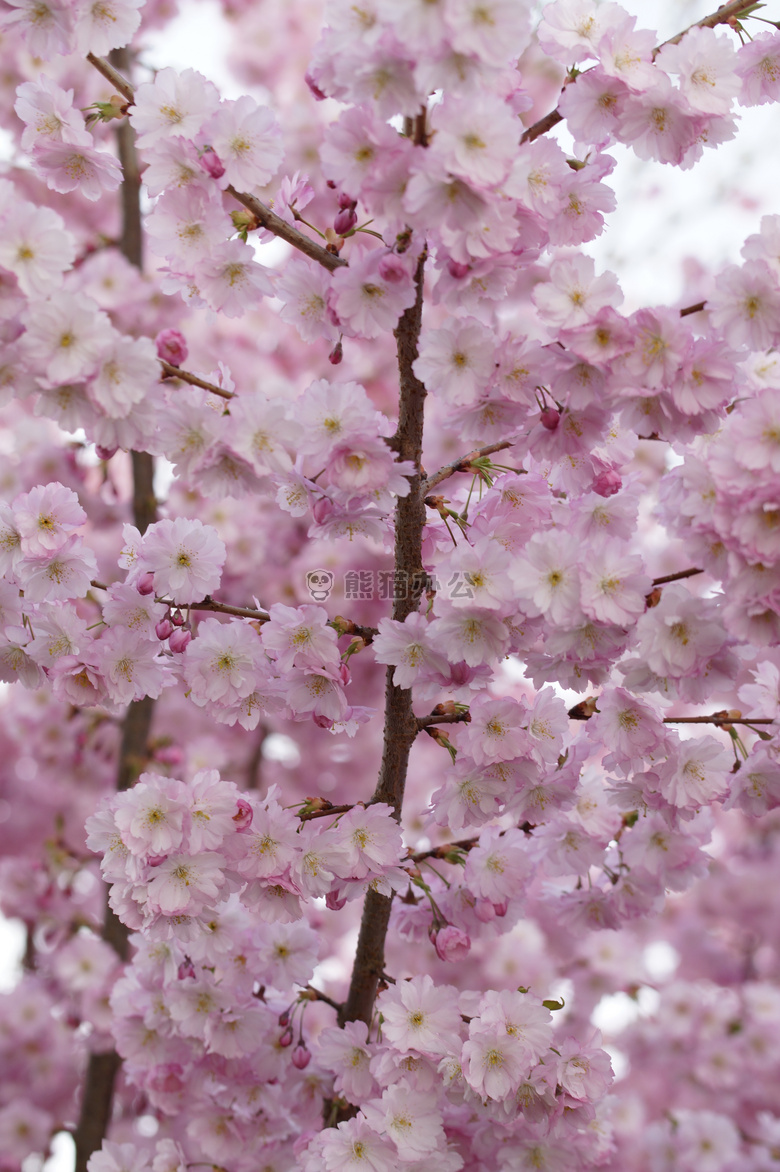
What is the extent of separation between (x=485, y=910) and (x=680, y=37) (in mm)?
1617

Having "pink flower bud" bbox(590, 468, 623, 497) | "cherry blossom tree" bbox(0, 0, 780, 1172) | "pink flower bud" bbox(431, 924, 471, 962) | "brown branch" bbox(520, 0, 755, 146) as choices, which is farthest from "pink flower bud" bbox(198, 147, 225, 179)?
"pink flower bud" bbox(431, 924, 471, 962)

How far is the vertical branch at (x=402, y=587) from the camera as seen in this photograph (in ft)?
5.27

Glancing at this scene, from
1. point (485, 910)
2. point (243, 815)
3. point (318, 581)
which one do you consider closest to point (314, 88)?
point (243, 815)

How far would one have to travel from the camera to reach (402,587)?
168cm

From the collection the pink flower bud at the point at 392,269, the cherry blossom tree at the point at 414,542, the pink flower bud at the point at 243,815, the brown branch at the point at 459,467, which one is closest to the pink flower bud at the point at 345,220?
the cherry blossom tree at the point at 414,542

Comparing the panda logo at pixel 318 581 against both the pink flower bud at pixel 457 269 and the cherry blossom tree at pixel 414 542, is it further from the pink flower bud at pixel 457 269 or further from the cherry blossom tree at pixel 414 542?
the pink flower bud at pixel 457 269

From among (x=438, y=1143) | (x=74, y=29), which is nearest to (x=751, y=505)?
(x=438, y=1143)

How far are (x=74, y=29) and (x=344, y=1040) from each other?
1.84 m

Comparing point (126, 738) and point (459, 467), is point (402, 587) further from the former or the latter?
point (126, 738)

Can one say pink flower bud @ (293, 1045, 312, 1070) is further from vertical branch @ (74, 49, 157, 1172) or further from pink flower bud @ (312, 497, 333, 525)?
vertical branch @ (74, 49, 157, 1172)

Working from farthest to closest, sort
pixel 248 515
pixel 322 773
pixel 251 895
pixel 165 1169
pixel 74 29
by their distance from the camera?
pixel 322 773 < pixel 248 515 < pixel 165 1169 < pixel 251 895 < pixel 74 29

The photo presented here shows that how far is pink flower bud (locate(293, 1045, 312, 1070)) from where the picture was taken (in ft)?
6.15

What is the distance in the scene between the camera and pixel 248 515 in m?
4.50

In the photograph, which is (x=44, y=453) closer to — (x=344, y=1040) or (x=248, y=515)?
(x=248, y=515)
